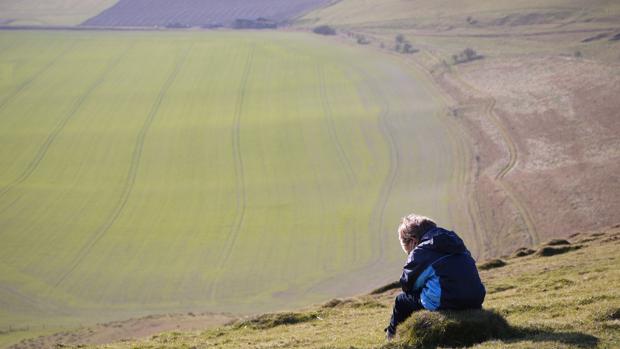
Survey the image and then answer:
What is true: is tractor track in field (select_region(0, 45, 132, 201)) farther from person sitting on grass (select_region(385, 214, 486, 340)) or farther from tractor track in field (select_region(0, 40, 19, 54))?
person sitting on grass (select_region(385, 214, 486, 340))

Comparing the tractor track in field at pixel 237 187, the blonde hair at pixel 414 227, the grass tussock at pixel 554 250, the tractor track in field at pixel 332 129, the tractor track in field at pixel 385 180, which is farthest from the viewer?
the tractor track in field at pixel 332 129

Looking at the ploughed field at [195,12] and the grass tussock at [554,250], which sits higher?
the ploughed field at [195,12]

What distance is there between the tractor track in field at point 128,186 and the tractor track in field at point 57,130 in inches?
→ 278

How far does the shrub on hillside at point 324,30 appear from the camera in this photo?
331ft

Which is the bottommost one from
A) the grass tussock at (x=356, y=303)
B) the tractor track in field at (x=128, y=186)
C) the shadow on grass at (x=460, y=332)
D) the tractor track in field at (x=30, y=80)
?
the tractor track in field at (x=128, y=186)

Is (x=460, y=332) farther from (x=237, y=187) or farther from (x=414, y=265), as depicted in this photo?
(x=237, y=187)

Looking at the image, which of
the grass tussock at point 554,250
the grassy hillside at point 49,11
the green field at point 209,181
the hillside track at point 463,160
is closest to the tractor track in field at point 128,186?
the green field at point 209,181

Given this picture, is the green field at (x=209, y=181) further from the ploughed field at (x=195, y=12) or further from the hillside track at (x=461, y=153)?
the ploughed field at (x=195, y=12)

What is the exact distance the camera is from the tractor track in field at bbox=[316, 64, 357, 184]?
47812 mm

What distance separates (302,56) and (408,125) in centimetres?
2976

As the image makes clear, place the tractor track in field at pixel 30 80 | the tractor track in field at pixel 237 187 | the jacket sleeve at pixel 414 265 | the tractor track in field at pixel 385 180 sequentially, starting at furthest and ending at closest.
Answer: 1. the tractor track in field at pixel 30 80
2. the tractor track in field at pixel 385 180
3. the tractor track in field at pixel 237 187
4. the jacket sleeve at pixel 414 265

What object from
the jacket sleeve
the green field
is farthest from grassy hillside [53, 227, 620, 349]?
the green field

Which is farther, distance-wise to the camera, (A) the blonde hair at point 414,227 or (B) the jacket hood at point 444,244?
(A) the blonde hair at point 414,227

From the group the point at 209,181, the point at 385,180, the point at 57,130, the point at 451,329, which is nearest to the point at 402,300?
the point at 451,329
